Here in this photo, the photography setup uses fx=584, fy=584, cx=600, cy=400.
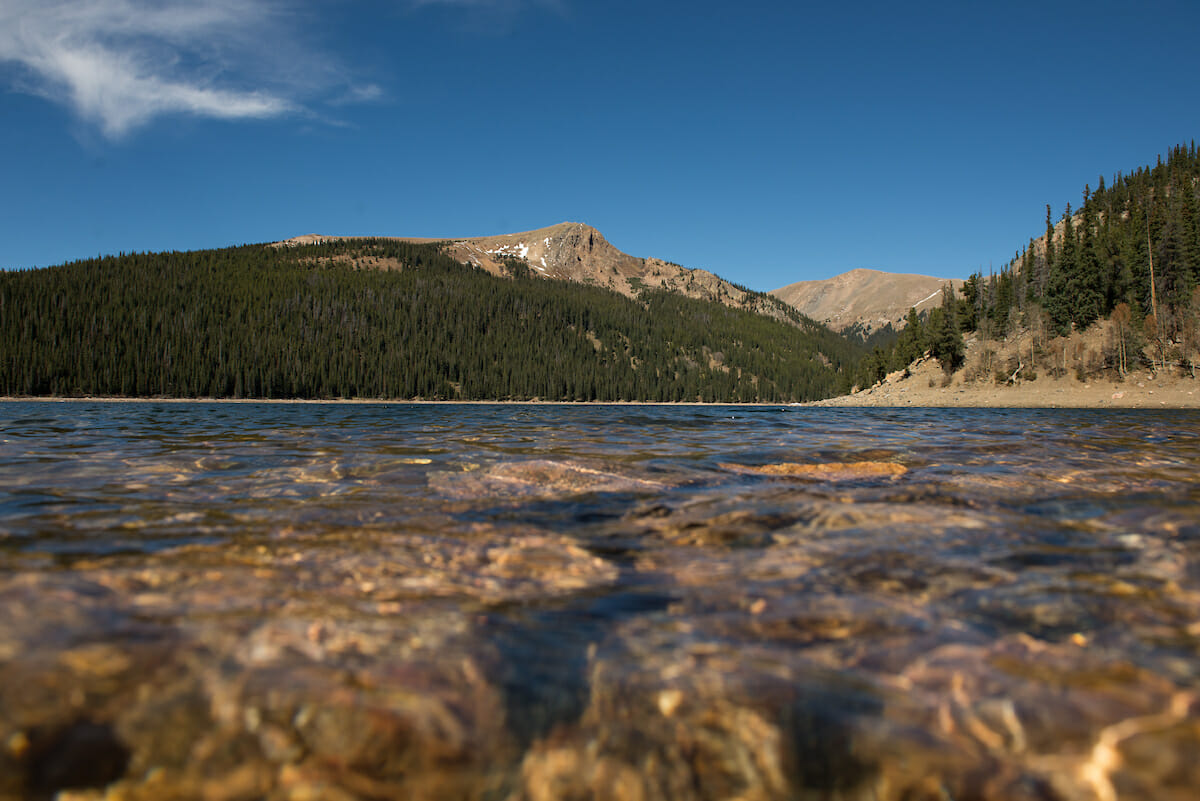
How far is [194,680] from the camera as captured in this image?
2994 millimetres

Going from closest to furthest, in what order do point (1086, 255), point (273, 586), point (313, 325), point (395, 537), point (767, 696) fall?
point (767, 696), point (273, 586), point (395, 537), point (1086, 255), point (313, 325)

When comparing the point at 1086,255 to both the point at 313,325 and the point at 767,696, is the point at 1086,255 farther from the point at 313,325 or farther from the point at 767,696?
the point at 313,325

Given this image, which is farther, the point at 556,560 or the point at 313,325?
the point at 313,325

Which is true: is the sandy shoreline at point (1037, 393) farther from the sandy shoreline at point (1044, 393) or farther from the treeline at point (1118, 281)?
the treeline at point (1118, 281)

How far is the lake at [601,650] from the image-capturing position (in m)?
2.46

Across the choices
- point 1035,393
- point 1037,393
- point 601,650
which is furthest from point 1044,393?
point 601,650

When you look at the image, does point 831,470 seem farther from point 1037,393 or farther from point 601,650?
point 1037,393

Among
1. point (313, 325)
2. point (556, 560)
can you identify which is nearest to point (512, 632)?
point (556, 560)

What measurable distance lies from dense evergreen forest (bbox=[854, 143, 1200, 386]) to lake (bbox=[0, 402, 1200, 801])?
296 ft

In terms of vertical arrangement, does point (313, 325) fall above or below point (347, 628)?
above

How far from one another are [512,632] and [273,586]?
6.52 ft

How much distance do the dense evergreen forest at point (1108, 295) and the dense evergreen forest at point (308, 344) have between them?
31.8 metres

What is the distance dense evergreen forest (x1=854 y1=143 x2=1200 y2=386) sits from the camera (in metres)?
73.2

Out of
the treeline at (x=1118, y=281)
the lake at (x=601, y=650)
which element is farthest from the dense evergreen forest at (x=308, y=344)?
the lake at (x=601, y=650)
